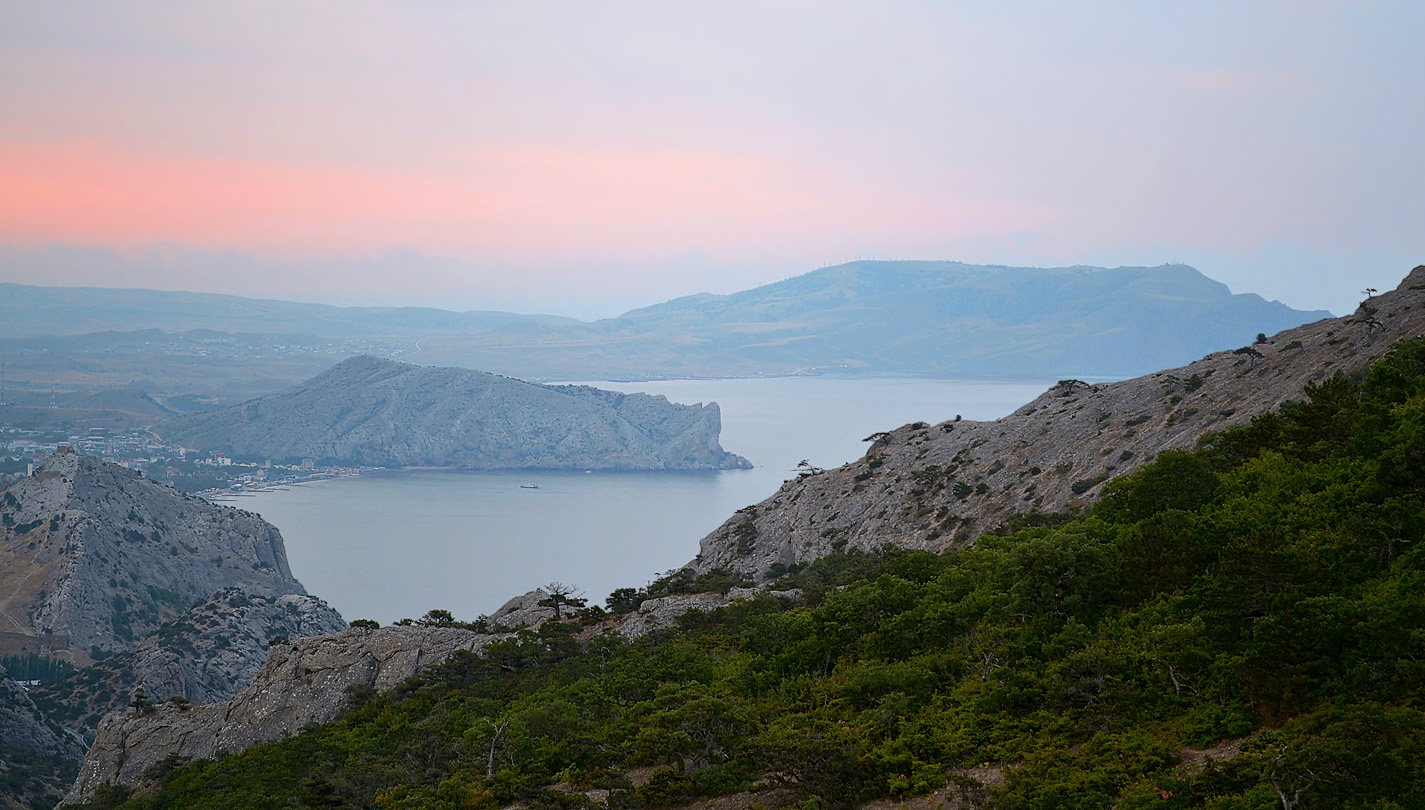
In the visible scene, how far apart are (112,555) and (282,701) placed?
11532 cm

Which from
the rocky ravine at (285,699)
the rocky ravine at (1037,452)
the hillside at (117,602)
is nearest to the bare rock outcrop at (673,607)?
the rocky ravine at (285,699)

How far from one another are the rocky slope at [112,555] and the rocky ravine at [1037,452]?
315 ft

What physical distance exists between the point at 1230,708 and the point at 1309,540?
4.14m

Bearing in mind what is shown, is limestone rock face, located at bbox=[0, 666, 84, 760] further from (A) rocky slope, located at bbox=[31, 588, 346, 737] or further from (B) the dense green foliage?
(B) the dense green foliage

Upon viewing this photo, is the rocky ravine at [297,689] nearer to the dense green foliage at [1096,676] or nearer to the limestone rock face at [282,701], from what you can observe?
the limestone rock face at [282,701]

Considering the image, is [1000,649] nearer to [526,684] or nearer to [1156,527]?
[1156,527]

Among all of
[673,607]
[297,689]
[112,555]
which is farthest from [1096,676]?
[112,555]

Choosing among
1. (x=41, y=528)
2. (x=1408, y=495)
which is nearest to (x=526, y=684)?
(x=1408, y=495)

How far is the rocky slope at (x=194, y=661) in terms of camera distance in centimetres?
8769

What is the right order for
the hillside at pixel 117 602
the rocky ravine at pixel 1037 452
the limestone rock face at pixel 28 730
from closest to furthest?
the rocky ravine at pixel 1037 452
the limestone rock face at pixel 28 730
the hillside at pixel 117 602

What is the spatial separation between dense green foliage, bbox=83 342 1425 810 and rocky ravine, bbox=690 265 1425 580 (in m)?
17.1

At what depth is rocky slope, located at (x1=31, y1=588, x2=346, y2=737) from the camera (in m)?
87.7

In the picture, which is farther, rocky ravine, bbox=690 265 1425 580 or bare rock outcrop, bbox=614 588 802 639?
rocky ravine, bbox=690 265 1425 580

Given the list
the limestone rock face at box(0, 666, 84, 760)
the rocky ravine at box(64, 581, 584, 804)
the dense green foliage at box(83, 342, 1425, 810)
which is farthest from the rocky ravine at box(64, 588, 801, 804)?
the limestone rock face at box(0, 666, 84, 760)
